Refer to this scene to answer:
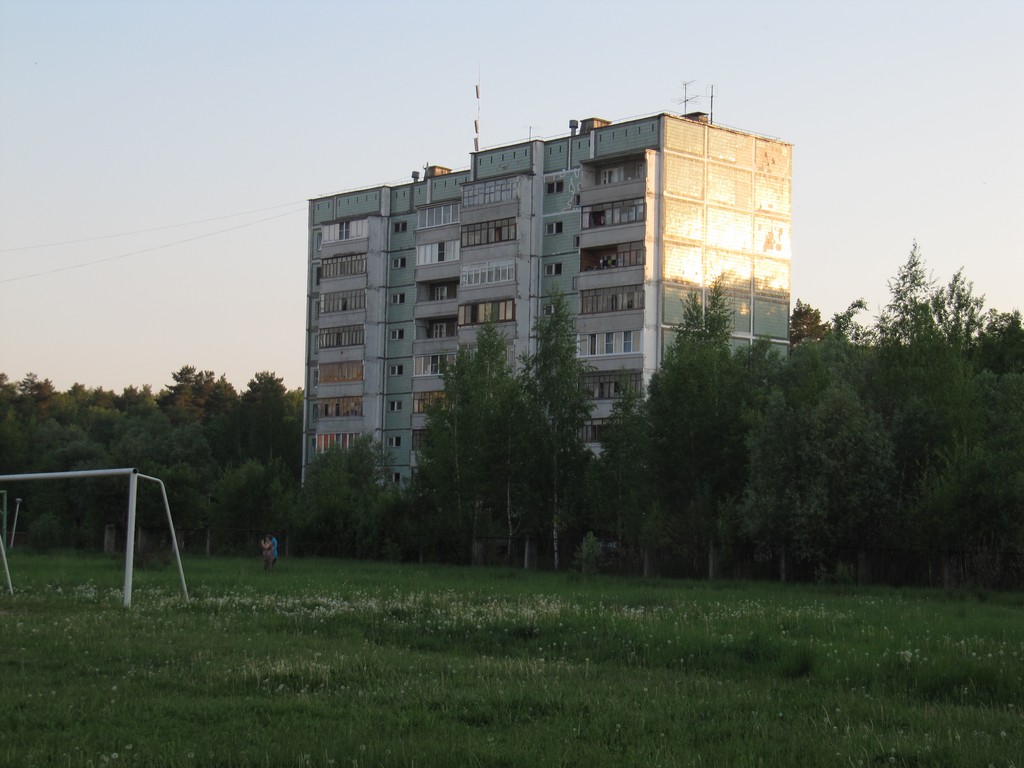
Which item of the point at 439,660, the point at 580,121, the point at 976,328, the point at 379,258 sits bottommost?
the point at 439,660

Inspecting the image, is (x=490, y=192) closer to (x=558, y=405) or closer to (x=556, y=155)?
(x=556, y=155)

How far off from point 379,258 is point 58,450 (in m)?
39.5

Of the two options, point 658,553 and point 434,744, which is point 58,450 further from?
point 434,744

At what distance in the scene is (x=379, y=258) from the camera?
105125 millimetres

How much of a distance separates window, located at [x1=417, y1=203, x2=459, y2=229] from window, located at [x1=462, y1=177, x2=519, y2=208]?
3.63 meters

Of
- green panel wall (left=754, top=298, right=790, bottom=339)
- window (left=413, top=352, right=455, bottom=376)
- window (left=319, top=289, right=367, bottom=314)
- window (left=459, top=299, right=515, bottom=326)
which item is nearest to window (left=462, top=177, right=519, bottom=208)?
window (left=459, top=299, right=515, bottom=326)

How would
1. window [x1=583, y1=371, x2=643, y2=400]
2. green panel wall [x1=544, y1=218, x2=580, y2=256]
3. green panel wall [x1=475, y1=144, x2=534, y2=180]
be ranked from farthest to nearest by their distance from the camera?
1. green panel wall [x1=475, y1=144, x2=534, y2=180]
2. green panel wall [x1=544, y1=218, x2=580, y2=256]
3. window [x1=583, y1=371, x2=643, y2=400]

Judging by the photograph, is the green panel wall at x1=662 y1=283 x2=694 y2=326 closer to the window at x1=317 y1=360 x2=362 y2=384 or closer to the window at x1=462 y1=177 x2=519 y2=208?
the window at x1=462 y1=177 x2=519 y2=208

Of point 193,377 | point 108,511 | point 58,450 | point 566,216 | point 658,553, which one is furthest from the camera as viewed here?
point 193,377

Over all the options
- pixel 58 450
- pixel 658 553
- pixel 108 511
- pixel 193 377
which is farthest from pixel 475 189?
pixel 193 377

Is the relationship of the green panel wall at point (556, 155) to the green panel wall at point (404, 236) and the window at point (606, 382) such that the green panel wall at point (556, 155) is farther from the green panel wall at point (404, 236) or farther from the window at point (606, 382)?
the green panel wall at point (404, 236)

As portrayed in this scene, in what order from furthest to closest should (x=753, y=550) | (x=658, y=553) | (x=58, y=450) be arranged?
1. (x=58, y=450)
2. (x=658, y=553)
3. (x=753, y=550)

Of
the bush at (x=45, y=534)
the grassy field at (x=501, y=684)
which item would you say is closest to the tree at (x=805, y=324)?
the bush at (x=45, y=534)

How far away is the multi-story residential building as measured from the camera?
85125 mm
